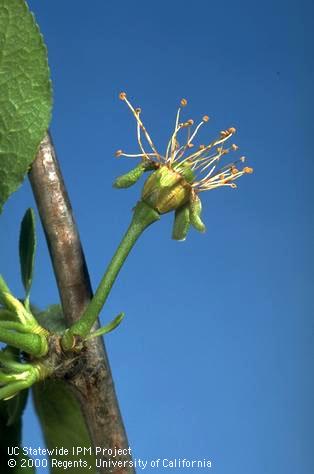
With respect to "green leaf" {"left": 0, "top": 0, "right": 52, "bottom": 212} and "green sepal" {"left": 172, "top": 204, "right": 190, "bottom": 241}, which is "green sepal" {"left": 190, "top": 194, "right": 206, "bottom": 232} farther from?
"green leaf" {"left": 0, "top": 0, "right": 52, "bottom": 212}

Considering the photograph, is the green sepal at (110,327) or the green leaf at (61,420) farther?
the green leaf at (61,420)

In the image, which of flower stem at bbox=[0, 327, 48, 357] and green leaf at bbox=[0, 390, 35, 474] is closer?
flower stem at bbox=[0, 327, 48, 357]

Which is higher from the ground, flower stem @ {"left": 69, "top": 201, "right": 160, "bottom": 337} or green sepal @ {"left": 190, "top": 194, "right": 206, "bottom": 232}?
green sepal @ {"left": 190, "top": 194, "right": 206, "bottom": 232}

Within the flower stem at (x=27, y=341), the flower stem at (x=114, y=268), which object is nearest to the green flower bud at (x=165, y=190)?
the flower stem at (x=114, y=268)

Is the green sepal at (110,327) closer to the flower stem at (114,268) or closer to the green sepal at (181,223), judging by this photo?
the flower stem at (114,268)

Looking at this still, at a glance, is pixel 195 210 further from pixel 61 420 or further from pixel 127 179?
pixel 61 420

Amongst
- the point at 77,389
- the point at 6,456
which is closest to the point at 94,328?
the point at 77,389

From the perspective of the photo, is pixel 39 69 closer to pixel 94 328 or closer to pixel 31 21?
pixel 31 21

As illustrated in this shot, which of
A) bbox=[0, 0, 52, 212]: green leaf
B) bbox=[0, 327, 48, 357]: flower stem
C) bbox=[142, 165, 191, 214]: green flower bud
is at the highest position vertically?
bbox=[0, 0, 52, 212]: green leaf

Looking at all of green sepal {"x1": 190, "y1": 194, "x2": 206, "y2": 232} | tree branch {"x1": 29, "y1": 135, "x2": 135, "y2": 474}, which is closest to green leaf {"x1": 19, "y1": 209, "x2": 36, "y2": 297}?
tree branch {"x1": 29, "y1": 135, "x2": 135, "y2": 474}
